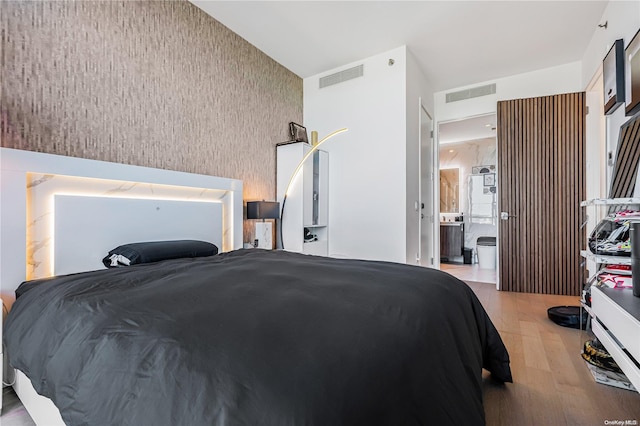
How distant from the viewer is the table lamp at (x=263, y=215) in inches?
121

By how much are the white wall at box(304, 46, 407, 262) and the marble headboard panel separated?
1.71m

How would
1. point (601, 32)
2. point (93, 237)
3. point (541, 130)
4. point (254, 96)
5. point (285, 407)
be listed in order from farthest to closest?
point (541, 130)
point (254, 96)
point (601, 32)
point (93, 237)
point (285, 407)

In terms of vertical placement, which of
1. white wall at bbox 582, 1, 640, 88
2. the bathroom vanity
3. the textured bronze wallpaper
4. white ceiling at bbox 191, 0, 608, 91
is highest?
white ceiling at bbox 191, 0, 608, 91

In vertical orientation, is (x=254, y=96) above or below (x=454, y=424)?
above

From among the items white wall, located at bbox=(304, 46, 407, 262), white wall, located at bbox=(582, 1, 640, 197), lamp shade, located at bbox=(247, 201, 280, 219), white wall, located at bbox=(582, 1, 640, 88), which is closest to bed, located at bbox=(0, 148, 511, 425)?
lamp shade, located at bbox=(247, 201, 280, 219)

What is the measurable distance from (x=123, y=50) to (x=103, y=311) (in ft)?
6.73

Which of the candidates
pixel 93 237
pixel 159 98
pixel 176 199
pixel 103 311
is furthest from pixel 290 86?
pixel 103 311

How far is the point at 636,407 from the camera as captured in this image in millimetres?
1482

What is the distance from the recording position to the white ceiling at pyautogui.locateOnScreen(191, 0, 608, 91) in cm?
282

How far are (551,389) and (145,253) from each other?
2.45 meters

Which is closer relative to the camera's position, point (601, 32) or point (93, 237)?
→ point (93, 237)

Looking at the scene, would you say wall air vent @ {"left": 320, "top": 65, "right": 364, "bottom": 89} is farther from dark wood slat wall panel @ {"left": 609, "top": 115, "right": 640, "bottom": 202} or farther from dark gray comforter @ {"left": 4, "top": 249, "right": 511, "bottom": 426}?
dark gray comforter @ {"left": 4, "top": 249, "right": 511, "bottom": 426}

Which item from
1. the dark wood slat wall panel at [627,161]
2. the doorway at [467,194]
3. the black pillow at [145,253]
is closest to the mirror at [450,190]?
the doorway at [467,194]

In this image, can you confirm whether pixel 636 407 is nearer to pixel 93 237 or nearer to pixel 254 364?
pixel 254 364
